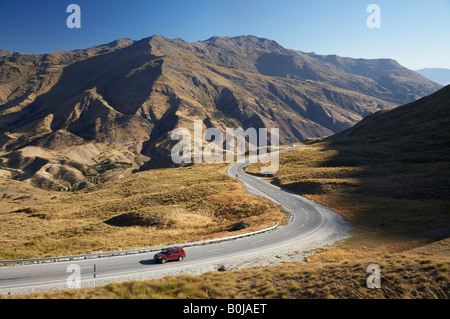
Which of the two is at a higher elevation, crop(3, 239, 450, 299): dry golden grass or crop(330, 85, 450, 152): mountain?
crop(330, 85, 450, 152): mountain

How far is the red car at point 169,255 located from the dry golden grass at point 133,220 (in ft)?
22.2

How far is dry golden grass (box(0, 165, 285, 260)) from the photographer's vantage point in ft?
93.2

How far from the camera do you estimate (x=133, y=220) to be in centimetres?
3962

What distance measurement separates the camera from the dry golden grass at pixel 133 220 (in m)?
28.4

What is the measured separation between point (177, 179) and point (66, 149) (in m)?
167

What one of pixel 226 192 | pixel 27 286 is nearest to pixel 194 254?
pixel 27 286

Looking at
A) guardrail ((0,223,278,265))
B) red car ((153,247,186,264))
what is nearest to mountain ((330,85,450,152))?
guardrail ((0,223,278,265))

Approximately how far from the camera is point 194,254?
23594 millimetres

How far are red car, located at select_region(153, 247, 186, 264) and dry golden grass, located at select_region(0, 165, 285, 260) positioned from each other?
6.77m

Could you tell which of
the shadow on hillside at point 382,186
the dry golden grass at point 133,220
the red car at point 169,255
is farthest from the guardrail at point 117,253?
the shadow on hillside at point 382,186

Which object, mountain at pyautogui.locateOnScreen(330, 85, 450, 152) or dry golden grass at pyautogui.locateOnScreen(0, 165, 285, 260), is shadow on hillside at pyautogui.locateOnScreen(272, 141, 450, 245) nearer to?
mountain at pyautogui.locateOnScreen(330, 85, 450, 152)

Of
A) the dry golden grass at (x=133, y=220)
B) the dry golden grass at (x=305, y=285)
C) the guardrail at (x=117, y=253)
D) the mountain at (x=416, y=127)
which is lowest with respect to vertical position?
the dry golden grass at (x=133, y=220)

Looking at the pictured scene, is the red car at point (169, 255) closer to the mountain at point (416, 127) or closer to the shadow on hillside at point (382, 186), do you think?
the shadow on hillside at point (382, 186)
